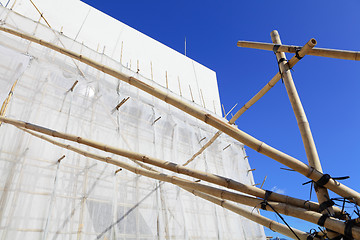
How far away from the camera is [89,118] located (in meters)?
4.21

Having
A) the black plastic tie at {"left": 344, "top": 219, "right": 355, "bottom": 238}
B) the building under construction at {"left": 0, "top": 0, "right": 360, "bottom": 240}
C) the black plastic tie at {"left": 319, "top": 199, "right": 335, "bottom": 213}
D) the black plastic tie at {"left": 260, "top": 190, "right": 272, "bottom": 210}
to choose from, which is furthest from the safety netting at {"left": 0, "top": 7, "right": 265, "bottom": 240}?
the black plastic tie at {"left": 344, "top": 219, "right": 355, "bottom": 238}

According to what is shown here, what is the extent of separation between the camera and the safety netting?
3.03 metres

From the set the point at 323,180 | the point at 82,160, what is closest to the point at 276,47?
the point at 323,180

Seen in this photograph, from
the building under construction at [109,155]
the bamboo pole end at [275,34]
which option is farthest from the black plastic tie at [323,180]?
the bamboo pole end at [275,34]

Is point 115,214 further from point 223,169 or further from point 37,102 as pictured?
point 223,169

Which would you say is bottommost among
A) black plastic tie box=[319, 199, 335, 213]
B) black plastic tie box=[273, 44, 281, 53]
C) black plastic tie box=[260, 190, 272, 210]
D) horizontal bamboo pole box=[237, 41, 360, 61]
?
black plastic tie box=[319, 199, 335, 213]

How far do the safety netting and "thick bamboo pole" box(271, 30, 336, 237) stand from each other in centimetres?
288

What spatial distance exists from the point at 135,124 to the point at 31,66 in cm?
215

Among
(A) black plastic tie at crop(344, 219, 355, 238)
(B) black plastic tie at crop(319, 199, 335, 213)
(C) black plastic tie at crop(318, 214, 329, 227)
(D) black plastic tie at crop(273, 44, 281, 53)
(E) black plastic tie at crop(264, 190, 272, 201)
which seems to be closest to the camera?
Result: (A) black plastic tie at crop(344, 219, 355, 238)

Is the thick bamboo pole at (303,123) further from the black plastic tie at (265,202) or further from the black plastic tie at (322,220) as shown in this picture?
the black plastic tie at (265,202)

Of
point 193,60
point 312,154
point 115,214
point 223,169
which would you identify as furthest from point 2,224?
point 193,60

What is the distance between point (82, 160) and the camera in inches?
146

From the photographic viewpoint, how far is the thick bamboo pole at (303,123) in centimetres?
159

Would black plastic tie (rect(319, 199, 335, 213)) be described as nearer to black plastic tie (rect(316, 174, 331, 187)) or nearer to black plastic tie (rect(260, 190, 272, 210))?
black plastic tie (rect(316, 174, 331, 187))
